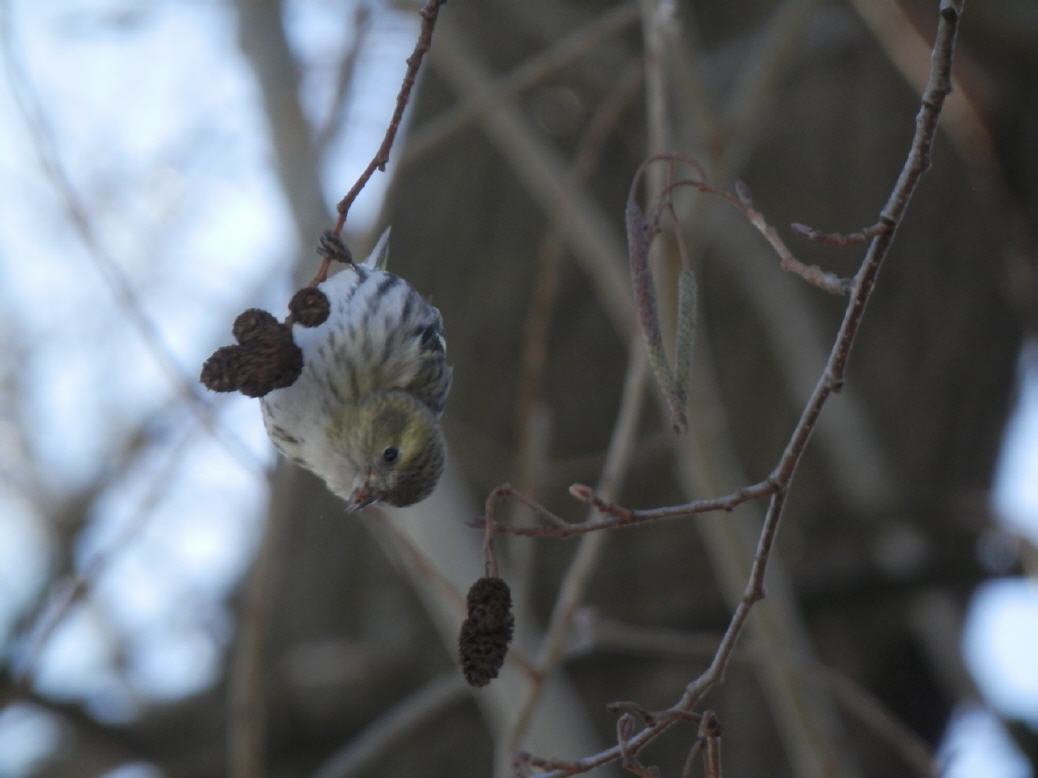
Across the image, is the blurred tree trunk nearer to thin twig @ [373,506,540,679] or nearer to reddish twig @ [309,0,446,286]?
thin twig @ [373,506,540,679]

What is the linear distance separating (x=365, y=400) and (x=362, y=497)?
8.8 inches

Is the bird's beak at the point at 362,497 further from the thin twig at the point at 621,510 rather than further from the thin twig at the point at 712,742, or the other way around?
the thin twig at the point at 712,742

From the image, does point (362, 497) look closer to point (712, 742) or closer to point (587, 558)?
point (587, 558)

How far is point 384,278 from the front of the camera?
2.25 metres

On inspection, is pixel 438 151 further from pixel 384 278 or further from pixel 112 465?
pixel 384 278

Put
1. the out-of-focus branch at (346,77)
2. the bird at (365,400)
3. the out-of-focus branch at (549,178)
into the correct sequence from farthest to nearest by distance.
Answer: the out-of-focus branch at (549,178), the out-of-focus branch at (346,77), the bird at (365,400)

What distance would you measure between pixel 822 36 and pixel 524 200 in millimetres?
1052

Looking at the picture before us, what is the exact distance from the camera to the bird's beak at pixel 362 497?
2.08 meters

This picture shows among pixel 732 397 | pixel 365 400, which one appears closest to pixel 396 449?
pixel 365 400

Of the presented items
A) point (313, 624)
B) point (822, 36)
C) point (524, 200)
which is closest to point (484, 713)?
point (313, 624)

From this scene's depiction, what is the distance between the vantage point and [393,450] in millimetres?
2256

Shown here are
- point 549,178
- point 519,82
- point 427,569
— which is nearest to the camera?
point 427,569

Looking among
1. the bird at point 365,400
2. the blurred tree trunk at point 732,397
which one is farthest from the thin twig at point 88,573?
the blurred tree trunk at point 732,397

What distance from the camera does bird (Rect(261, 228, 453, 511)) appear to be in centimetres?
223
